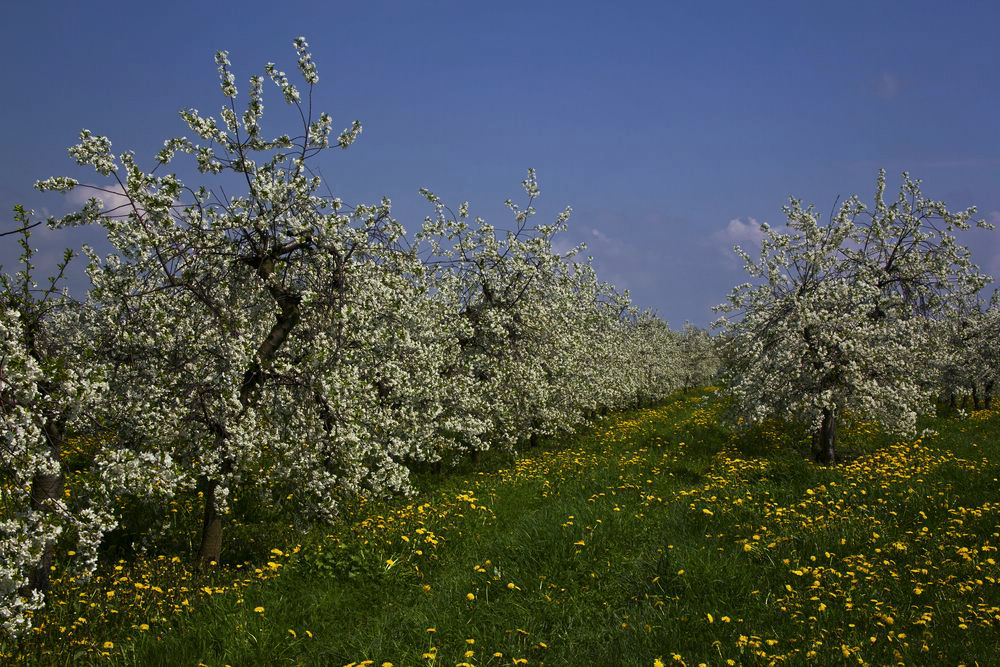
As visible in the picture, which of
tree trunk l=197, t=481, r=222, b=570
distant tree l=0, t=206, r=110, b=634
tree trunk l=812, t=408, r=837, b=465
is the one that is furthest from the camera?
tree trunk l=812, t=408, r=837, b=465

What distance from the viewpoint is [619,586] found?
30.1ft

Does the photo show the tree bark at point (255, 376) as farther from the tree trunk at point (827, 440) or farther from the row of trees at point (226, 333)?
the tree trunk at point (827, 440)

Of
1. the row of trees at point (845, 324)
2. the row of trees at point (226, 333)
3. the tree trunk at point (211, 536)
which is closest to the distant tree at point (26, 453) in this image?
the row of trees at point (226, 333)

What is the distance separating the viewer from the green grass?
7520 mm

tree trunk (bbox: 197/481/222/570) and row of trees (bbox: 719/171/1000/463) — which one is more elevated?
row of trees (bbox: 719/171/1000/463)

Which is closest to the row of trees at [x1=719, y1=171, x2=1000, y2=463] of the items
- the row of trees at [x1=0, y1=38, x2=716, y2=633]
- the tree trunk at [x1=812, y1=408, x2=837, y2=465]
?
the tree trunk at [x1=812, y1=408, x2=837, y2=465]

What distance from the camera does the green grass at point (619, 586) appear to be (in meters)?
7.52

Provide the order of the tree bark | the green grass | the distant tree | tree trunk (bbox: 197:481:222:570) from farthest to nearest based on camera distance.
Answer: tree trunk (bbox: 197:481:222:570) < the tree bark < the green grass < the distant tree

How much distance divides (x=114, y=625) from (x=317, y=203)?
6658 mm

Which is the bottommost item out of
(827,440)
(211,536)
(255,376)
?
(211,536)

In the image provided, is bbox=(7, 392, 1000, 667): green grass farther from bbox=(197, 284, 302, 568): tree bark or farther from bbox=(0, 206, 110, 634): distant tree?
bbox=(0, 206, 110, 634): distant tree

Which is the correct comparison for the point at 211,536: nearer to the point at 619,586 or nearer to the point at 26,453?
the point at 26,453

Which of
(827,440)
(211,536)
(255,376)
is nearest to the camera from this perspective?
(255,376)

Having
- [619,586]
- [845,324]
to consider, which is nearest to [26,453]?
[619,586]
